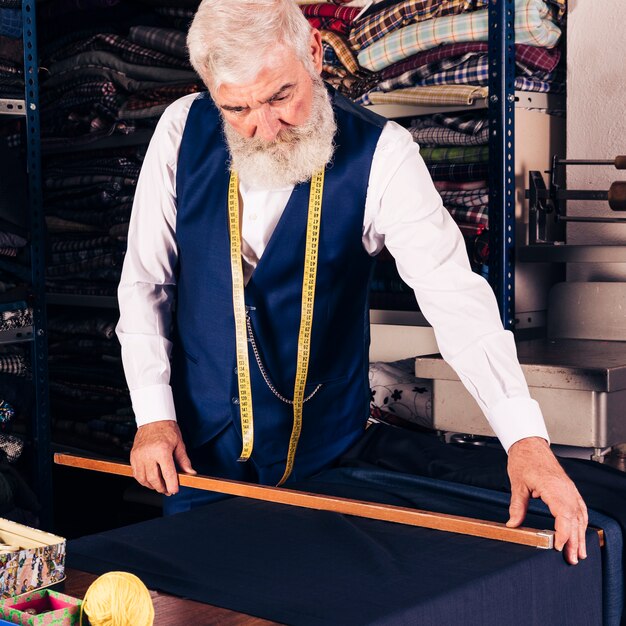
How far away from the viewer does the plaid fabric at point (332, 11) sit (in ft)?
9.39

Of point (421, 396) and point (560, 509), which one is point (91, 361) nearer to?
point (421, 396)

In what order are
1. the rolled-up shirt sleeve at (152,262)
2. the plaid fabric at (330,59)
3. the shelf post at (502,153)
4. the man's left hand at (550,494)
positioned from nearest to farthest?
the man's left hand at (550,494), the rolled-up shirt sleeve at (152,262), the shelf post at (502,153), the plaid fabric at (330,59)

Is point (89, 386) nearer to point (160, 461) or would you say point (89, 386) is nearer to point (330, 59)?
point (330, 59)

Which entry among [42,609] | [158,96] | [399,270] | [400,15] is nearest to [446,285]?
[399,270]

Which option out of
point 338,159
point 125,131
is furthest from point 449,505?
point 125,131

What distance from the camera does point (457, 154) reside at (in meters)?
2.65

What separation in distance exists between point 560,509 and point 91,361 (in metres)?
2.71

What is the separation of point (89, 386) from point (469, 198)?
180 cm

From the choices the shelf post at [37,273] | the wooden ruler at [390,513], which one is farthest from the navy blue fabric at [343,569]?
the shelf post at [37,273]

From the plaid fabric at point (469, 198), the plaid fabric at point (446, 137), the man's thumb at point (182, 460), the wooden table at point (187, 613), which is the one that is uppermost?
the plaid fabric at point (446, 137)

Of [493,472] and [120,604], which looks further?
[493,472]

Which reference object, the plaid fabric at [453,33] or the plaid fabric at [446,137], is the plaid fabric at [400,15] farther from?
the plaid fabric at [446,137]

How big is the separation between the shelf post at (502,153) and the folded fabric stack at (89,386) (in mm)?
1622

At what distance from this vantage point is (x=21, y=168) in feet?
9.21
